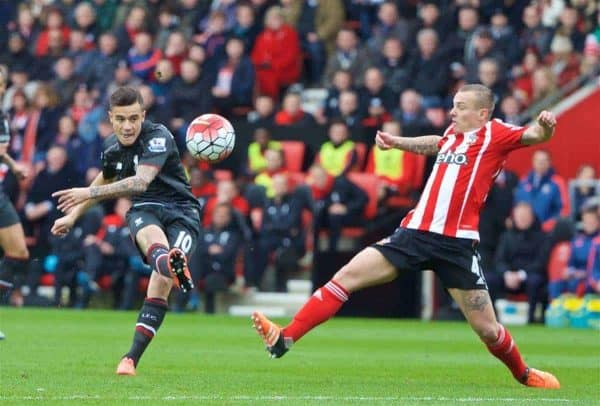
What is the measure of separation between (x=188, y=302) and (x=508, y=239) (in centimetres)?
505

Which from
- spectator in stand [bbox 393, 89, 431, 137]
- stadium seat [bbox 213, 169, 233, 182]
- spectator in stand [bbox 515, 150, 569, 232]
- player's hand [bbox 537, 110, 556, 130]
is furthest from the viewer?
stadium seat [bbox 213, 169, 233, 182]

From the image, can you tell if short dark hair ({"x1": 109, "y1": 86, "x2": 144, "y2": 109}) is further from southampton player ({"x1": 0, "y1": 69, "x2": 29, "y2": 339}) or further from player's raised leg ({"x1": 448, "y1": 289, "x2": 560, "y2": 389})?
southampton player ({"x1": 0, "y1": 69, "x2": 29, "y2": 339})

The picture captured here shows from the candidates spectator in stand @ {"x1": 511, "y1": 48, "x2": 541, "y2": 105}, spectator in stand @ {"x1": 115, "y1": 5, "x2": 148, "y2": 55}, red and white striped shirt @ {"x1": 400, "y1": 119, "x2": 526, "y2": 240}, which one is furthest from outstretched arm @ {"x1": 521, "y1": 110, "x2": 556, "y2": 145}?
spectator in stand @ {"x1": 115, "y1": 5, "x2": 148, "y2": 55}

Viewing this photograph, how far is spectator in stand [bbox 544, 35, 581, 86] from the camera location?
21.8 m

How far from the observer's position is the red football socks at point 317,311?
9977 millimetres

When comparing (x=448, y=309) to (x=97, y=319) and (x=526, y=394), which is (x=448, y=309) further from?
(x=526, y=394)

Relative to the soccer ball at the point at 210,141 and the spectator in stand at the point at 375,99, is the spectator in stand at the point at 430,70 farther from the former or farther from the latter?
the soccer ball at the point at 210,141

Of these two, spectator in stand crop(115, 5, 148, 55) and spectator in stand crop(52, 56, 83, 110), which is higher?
spectator in stand crop(115, 5, 148, 55)

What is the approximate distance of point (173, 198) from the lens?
36.9 feet

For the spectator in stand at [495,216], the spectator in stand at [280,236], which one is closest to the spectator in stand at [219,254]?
the spectator in stand at [280,236]

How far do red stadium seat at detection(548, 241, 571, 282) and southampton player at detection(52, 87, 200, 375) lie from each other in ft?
31.5

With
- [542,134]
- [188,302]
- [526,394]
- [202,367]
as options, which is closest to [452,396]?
[526,394]

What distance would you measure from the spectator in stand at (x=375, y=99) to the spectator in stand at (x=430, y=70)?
1.54 ft

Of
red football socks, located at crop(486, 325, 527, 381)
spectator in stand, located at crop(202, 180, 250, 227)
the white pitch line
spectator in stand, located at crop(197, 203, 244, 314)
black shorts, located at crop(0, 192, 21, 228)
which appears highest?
black shorts, located at crop(0, 192, 21, 228)
